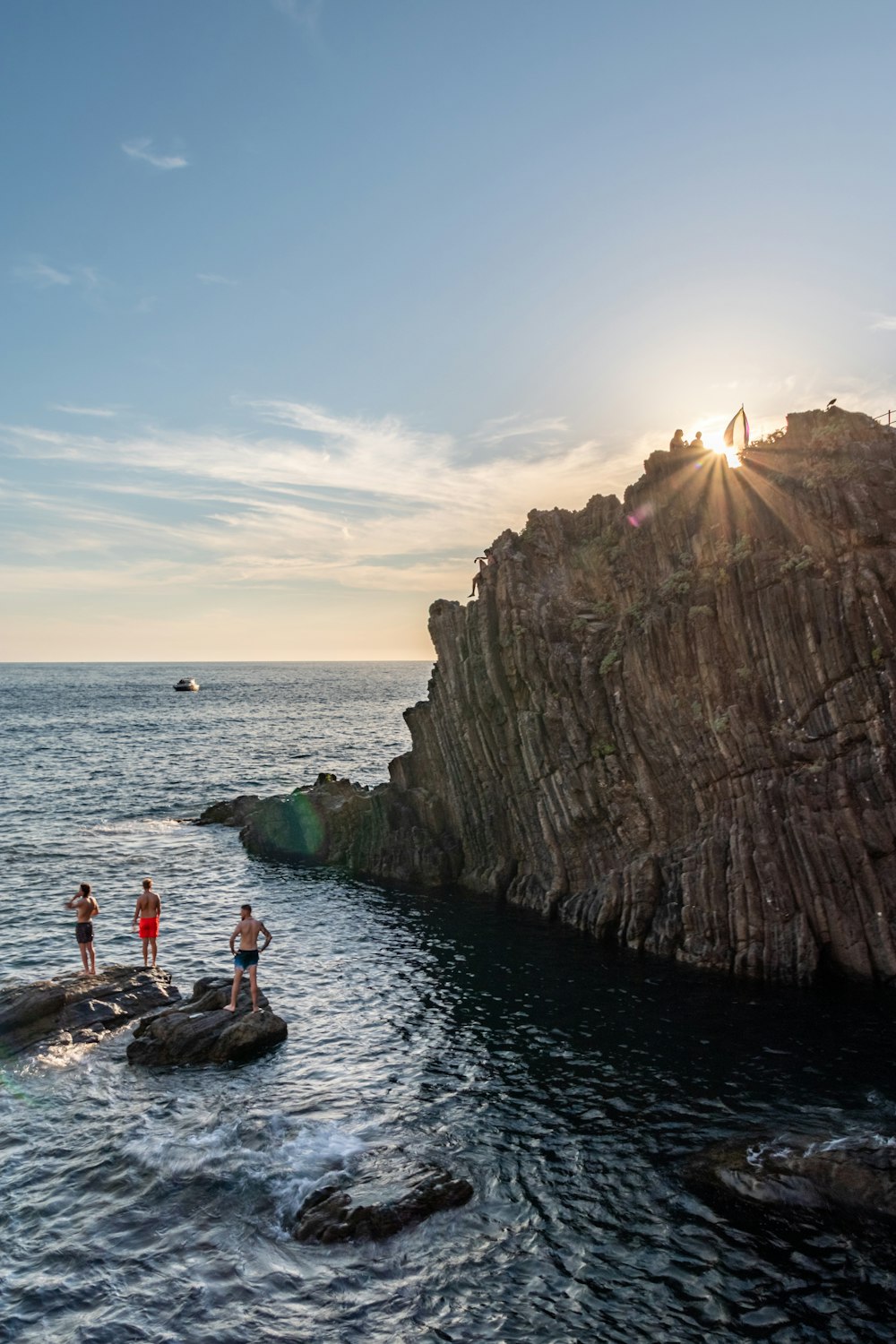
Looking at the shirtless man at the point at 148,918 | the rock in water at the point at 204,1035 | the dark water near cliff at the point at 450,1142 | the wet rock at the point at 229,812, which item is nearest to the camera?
the dark water near cliff at the point at 450,1142

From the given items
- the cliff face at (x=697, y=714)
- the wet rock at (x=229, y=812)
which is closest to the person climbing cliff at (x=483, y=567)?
the cliff face at (x=697, y=714)

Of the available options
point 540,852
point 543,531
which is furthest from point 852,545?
point 540,852

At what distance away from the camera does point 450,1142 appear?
19.9m

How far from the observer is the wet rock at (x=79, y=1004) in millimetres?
26125

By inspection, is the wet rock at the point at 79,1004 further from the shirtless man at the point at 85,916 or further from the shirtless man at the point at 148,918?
the shirtless man at the point at 148,918

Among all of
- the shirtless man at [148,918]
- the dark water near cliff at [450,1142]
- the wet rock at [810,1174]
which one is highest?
the shirtless man at [148,918]

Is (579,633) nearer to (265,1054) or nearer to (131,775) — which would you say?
(265,1054)

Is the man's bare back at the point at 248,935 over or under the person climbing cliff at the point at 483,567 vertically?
Answer: under

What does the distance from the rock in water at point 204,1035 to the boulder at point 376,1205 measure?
7.75m

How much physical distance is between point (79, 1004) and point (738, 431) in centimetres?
3384

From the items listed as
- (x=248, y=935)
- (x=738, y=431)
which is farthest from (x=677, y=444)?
(x=248, y=935)

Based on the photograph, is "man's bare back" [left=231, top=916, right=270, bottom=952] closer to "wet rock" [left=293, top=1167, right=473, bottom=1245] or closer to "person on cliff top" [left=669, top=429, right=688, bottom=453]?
"wet rock" [left=293, top=1167, right=473, bottom=1245]

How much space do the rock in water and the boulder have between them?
25.4ft

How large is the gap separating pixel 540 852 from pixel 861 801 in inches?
627
